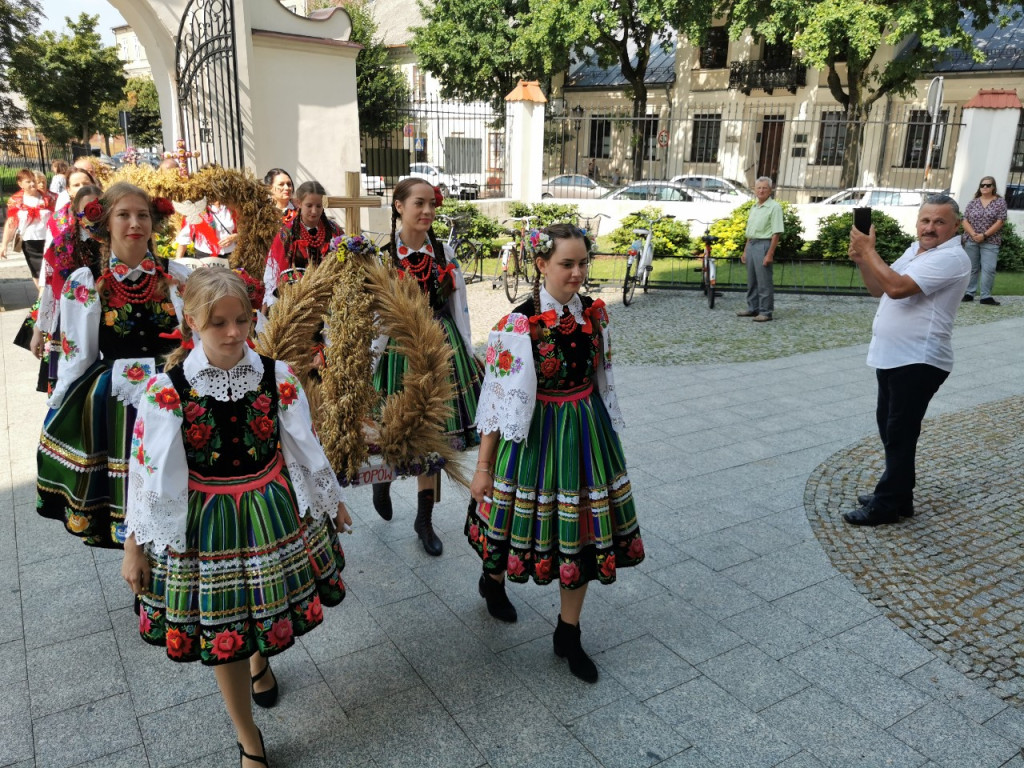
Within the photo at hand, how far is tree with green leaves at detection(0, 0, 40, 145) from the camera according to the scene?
2170cm

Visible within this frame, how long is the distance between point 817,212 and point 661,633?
15695mm

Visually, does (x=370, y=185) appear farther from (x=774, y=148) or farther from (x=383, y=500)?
(x=774, y=148)

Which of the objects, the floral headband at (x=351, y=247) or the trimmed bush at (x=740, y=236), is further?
the trimmed bush at (x=740, y=236)

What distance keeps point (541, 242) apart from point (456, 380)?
134 cm

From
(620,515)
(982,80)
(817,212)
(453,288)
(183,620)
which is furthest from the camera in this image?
(982,80)

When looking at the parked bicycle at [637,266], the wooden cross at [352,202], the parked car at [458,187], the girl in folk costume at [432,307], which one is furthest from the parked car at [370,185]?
the girl in folk costume at [432,307]

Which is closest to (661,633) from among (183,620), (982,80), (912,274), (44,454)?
(183,620)

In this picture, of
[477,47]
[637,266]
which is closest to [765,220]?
[637,266]

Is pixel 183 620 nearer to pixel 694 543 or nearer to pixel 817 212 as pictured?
pixel 694 543

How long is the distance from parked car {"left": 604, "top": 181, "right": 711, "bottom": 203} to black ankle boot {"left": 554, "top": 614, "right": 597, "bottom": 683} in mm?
16697

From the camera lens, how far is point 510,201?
17516mm

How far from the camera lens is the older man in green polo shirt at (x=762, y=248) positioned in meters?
10.0

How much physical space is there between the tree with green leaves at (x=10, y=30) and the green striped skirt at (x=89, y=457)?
2395cm

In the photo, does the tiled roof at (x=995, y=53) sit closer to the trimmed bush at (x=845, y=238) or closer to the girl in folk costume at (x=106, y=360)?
the trimmed bush at (x=845, y=238)
